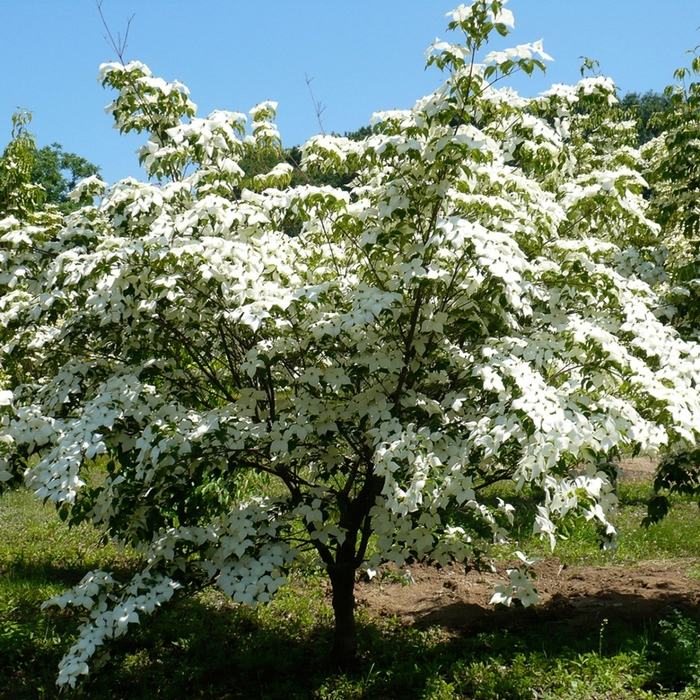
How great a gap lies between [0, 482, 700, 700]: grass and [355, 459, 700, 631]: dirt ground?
156 millimetres

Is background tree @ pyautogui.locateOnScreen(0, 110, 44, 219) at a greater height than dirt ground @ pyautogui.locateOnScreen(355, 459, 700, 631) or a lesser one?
greater

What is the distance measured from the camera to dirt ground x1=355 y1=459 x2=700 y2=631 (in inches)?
217

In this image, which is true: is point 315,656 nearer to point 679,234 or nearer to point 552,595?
point 552,595

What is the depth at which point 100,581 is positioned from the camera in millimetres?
3863

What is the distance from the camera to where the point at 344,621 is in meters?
4.77

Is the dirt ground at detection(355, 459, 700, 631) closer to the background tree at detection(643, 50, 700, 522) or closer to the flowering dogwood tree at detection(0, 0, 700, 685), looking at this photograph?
the background tree at detection(643, 50, 700, 522)

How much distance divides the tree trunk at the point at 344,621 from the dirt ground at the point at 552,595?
0.97 m

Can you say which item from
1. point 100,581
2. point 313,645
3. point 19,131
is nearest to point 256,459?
point 100,581

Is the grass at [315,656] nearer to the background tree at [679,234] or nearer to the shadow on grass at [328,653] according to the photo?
the shadow on grass at [328,653]

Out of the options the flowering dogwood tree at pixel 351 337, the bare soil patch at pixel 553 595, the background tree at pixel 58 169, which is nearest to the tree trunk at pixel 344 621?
the flowering dogwood tree at pixel 351 337

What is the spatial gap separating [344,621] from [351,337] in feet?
6.89

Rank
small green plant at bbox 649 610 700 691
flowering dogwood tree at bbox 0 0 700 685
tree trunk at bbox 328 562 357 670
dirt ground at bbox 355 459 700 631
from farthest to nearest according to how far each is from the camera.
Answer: dirt ground at bbox 355 459 700 631
tree trunk at bbox 328 562 357 670
small green plant at bbox 649 610 700 691
flowering dogwood tree at bbox 0 0 700 685

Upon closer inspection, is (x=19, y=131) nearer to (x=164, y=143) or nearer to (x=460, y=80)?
(x=164, y=143)

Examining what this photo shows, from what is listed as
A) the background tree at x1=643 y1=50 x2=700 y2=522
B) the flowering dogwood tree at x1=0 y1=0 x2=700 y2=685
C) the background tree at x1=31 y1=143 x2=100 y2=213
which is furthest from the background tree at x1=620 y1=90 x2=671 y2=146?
the background tree at x1=31 y1=143 x2=100 y2=213
